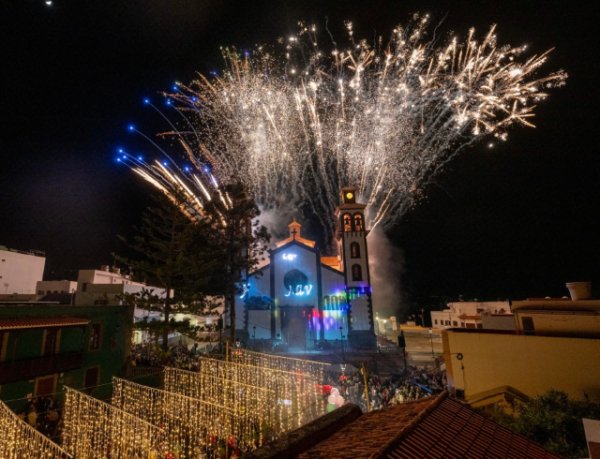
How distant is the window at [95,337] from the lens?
16.7m

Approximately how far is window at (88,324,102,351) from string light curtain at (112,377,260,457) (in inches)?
265

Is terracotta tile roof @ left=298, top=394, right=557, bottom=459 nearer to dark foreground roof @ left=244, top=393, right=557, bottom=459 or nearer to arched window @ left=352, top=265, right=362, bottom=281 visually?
dark foreground roof @ left=244, top=393, right=557, bottom=459

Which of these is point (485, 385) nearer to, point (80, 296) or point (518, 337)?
point (518, 337)

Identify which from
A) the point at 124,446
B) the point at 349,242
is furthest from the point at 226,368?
the point at 349,242

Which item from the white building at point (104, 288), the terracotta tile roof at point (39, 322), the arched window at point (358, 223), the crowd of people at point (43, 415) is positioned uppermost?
the arched window at point (358, 223)

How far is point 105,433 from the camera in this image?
927 cm

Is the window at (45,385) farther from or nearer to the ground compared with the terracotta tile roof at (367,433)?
nearer to the ground

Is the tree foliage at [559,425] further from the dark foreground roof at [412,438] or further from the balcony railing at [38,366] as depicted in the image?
the balcony railing at [38,366]

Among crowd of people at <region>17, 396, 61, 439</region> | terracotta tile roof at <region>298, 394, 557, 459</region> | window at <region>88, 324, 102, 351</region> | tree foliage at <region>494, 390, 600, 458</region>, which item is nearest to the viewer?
terracotta tile roof at <region>298, 394, 557, 459</region>

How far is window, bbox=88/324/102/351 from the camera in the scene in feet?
54.7

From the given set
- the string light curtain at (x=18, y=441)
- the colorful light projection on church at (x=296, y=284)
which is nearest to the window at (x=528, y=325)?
the string light curtain at (x=18, y=441)

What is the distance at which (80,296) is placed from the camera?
24125mm

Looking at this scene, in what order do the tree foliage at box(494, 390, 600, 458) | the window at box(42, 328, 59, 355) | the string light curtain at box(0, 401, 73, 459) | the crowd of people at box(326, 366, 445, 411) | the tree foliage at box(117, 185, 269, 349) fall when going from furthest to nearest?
the tree foliage at box(117, 185, 269, 349), the crowd of people at box(326, 366, 445, 411), the window at box(42, 328, 59, 355), the string light curtain at box(0, 401, 73, 459), the tree foliage at box(494, 390, 600, 458)

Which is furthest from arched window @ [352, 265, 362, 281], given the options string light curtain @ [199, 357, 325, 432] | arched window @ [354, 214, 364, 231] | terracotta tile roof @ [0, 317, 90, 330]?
terracotta tile roof @ [0, 317, 90, 330]
